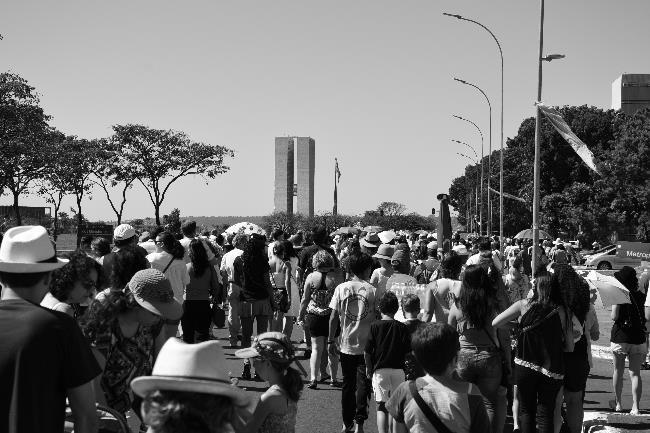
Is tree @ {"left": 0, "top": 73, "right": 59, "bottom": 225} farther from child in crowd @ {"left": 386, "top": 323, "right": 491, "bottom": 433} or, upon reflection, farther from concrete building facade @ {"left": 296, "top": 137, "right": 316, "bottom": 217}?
concrete building facade @ {"left": 296, "top": 137, "right": 316, "bottom": 217}

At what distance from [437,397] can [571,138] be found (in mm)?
11781

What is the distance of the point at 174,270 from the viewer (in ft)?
30.4

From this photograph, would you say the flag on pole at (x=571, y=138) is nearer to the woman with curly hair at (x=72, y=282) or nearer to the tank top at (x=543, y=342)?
the tank top at (x=543, y=342)

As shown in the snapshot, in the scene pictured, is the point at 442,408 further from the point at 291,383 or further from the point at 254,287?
the point at 254,287

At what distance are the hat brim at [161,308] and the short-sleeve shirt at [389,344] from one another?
81.7 inches

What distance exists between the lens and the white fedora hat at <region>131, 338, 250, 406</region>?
2.65 m

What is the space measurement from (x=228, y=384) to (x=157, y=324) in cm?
251

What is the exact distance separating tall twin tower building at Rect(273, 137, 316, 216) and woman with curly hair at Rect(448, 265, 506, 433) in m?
140

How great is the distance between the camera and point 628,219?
50344 millimetres

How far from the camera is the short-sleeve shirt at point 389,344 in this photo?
6.55m

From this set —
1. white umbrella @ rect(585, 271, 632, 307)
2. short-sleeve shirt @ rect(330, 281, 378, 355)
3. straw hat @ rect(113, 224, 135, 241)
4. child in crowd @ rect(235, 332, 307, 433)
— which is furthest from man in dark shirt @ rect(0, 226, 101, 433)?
white umbrella @ rect(585, 271, 632, 307)

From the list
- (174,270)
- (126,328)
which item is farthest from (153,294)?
(174,270)

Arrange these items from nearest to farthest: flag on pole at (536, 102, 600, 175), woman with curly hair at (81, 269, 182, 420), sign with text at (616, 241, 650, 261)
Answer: woman with curly hair at (81, 269, 182, 420)
flag on pole at (536, 102, 600, 175)
sign with text at (616, 241, 650, 261)

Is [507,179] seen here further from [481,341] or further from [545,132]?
[481,341]
